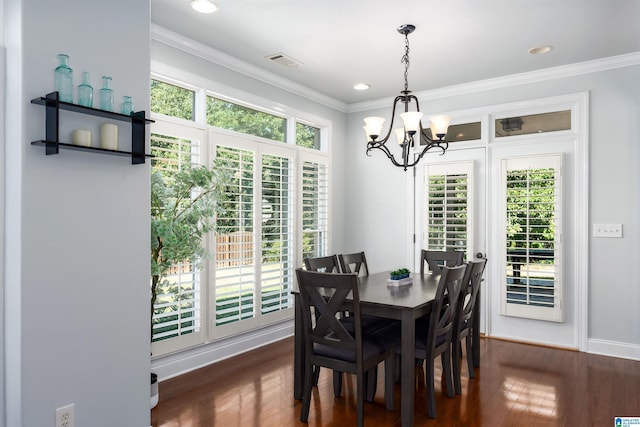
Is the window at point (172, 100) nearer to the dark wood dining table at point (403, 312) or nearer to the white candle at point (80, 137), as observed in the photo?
the white candle at point (80, 137)

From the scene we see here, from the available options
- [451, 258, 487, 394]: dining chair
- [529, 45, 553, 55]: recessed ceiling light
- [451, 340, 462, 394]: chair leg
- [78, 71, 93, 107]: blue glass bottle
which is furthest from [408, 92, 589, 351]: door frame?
[78, 71, 93, 107]: blue glass bottle

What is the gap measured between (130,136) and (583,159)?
4.09 m

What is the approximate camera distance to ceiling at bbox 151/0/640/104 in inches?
124

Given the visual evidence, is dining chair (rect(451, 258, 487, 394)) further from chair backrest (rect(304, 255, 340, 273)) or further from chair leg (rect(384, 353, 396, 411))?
chair backrest (rect(304, 255, 340, 273))


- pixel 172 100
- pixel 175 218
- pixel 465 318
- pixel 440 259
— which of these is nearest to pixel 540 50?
pixel 440 259

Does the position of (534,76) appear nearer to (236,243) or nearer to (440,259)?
(440,259)

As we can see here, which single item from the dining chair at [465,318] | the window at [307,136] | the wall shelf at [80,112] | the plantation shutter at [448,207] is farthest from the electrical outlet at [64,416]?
the plantation shutter at [448,207]

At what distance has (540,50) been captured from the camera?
3955mm

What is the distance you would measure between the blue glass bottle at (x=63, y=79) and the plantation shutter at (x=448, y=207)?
13.0 ft

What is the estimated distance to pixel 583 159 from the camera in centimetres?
432

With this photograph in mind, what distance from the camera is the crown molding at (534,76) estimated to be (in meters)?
4.14

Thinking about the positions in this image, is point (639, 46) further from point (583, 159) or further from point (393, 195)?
point (393, 195)

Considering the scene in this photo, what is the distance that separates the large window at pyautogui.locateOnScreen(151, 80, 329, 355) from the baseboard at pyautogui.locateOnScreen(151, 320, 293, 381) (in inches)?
3.5

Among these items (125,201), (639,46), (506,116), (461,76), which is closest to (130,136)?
(125,201)
